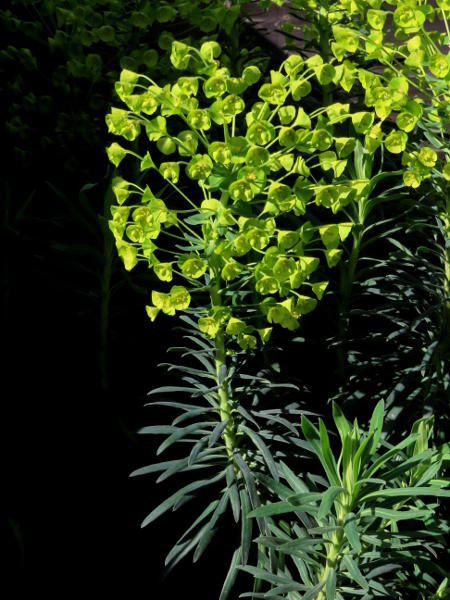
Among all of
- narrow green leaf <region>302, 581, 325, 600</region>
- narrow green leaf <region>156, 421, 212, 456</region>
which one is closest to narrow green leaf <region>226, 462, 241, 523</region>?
narrow green leaf <region>156, 421, 212, 456</region>

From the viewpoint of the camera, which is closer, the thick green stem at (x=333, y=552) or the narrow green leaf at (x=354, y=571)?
the narrow green leaf at (x=354, y=571)

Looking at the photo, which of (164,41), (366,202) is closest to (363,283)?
(366,202)

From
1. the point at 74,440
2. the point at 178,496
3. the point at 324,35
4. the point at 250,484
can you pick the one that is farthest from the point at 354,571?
the point at 324,35

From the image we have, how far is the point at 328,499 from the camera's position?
1.17 meters

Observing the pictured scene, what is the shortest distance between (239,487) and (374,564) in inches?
12.6

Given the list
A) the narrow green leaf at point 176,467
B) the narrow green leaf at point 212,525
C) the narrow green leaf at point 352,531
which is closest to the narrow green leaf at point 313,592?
the narrow green leaf at point 352,531

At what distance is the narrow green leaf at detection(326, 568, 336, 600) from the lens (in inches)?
47.6

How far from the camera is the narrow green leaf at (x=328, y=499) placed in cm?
114

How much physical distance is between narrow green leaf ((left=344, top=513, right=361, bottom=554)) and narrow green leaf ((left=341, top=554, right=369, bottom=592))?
1.7 inches

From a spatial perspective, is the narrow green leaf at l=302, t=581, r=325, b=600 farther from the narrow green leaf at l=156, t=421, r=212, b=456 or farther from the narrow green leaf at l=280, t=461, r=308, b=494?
the narrow green leaf at l=156, t=421, r=212, b=456

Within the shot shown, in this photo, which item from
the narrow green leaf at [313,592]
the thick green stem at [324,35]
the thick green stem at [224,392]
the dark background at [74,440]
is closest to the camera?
the narrow green leaf at [313,592]

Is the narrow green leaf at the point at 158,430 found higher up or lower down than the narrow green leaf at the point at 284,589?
higher up

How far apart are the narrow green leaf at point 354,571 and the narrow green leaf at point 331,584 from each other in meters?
0.03

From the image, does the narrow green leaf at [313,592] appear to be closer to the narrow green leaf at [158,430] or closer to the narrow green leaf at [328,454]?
the narrow green leaf at [328,454]
